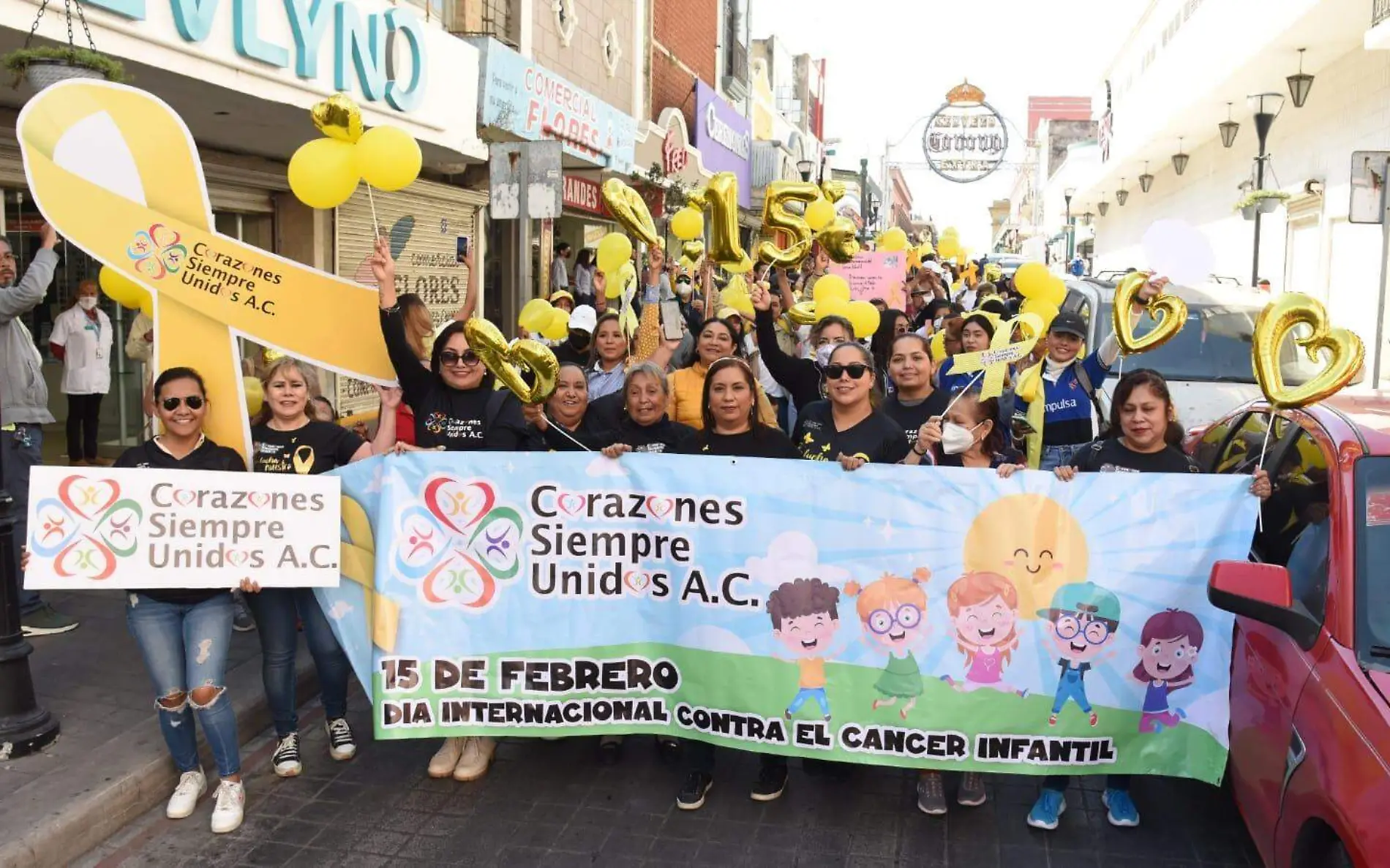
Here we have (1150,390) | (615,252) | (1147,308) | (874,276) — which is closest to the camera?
(1150,390)

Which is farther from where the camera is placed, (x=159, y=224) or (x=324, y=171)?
(x=324, y=171)

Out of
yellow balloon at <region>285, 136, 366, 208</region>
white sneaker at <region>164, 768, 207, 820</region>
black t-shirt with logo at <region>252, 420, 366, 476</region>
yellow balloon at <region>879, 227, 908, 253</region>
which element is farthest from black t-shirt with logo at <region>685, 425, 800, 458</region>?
yellow balloon at <region>879, 227, 908, 253</region>

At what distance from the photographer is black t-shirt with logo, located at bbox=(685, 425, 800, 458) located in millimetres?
4789

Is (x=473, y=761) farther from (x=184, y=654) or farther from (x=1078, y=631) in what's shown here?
(x=1078, y=631)

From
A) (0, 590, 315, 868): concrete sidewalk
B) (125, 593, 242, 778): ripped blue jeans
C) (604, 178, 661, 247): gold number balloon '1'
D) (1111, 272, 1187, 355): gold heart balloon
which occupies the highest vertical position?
(604, 178, 661, 247): gold number balloon '1'

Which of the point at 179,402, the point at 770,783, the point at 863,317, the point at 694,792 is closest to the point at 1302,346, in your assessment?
the point at 770,783

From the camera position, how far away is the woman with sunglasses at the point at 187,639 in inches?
170

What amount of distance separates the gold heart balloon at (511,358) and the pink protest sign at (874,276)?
10.0 m

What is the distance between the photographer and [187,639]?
4.35m

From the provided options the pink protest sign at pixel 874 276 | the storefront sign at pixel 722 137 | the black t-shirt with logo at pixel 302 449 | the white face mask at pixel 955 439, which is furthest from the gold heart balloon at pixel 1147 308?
the storefront sign at pixel 722 137

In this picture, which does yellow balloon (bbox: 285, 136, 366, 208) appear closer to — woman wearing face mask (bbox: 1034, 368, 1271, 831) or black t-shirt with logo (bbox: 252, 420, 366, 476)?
black t-shirt with logo (bbox: 252, 420, 366, 476)

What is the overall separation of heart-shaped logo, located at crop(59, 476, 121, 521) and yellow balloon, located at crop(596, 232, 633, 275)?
184 inches

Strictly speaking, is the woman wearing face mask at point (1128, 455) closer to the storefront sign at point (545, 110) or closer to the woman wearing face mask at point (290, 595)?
the woman wearing face mask at point (290, 595)

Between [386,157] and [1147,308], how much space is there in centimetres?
360
